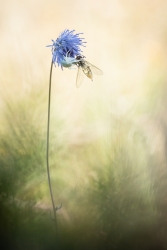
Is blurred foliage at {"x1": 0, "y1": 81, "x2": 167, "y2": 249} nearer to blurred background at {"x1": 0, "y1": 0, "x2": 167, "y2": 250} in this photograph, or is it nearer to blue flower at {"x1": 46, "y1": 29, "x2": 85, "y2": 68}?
blurred background at {"x1": 0, "y1": 0, "x2": 167, "y2": 250}

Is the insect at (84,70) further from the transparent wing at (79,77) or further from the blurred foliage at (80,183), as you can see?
the blurred foliage at (80,183)

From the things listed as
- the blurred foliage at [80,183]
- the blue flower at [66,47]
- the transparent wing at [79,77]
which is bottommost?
the blurred foliage at [80,183]

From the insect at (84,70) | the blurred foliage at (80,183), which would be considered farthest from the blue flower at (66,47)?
the blurred foliage at (80,183)

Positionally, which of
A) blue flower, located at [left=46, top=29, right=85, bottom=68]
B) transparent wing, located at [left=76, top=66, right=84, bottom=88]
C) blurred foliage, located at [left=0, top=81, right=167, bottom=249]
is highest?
blue flower, located at [left=46, top=29, right=85, bottom=68]

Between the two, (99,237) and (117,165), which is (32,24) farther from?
(99,237)

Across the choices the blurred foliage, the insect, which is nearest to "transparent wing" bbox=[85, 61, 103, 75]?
the insect

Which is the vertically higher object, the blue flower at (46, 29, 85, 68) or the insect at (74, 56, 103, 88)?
the blue flower at (46, 29, 85, 68)
